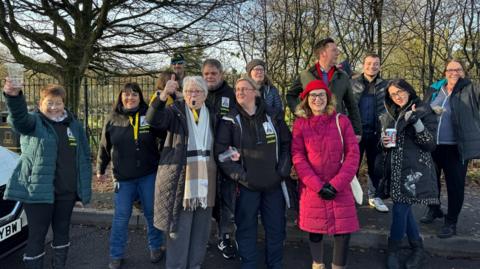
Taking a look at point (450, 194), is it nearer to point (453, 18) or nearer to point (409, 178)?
point (409, 178)

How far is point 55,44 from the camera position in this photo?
1108 centimetres

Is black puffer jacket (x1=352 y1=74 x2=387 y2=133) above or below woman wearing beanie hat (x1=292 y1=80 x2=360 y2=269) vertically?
above

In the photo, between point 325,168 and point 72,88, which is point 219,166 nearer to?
point 325,168

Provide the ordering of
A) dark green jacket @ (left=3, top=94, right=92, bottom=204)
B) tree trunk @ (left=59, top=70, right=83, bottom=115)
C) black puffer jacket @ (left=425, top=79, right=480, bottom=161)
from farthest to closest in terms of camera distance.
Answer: tree trunk @ (left=59, top=70, right=83, bottom=115) → black puffer jacket @ (left=425, top=79, right=480, bottom=161) → dark green jacket @ (left=3, top=94, right=92, bottom=204)

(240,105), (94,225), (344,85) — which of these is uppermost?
(344,85)

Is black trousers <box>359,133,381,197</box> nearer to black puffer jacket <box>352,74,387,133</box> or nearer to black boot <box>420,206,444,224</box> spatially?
black puffer jacket <box>352,74,387,133</box>

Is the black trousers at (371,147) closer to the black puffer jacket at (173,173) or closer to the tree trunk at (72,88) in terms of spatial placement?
the black puffer jacket at (173,173)

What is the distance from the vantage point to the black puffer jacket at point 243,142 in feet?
10.9

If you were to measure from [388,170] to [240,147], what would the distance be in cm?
150

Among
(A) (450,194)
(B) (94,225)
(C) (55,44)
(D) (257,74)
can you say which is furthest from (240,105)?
A: (C) (55,44)

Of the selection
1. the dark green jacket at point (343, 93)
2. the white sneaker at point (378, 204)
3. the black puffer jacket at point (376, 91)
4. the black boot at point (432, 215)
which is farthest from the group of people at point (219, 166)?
the white sneaker at point (378, 204)

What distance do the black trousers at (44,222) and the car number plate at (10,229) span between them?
20 centimetres

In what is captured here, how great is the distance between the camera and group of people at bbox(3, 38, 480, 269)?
3.26 meters

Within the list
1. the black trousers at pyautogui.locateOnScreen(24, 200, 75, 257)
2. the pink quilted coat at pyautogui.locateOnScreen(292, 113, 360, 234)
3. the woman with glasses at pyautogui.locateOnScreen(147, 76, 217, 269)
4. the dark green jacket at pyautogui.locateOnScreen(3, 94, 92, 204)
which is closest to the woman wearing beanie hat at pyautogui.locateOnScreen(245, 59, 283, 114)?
the pink quilted coat at pyautogui.locateOnScreen(292, 113, 360, 234)
